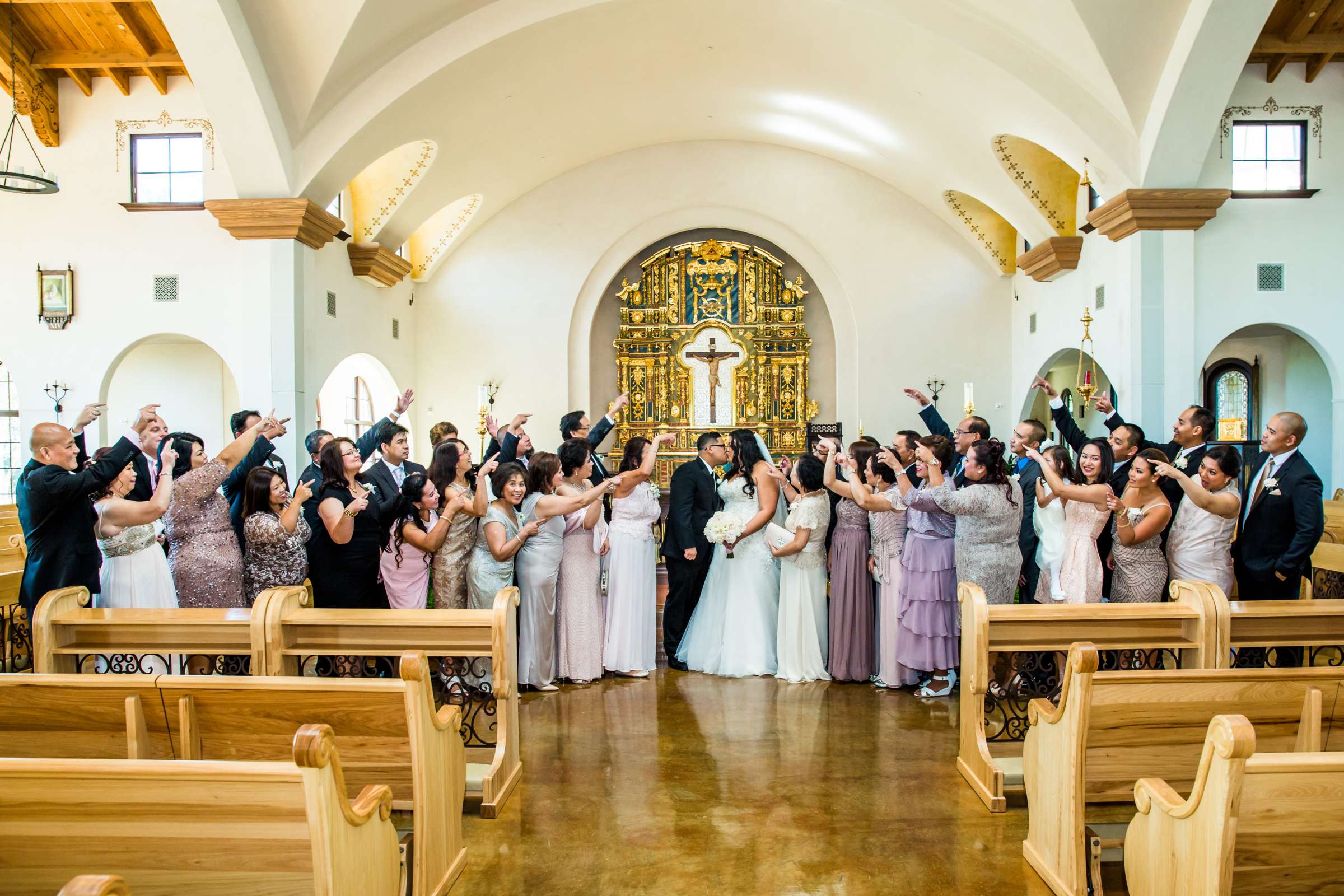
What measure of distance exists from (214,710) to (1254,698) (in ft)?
12.2

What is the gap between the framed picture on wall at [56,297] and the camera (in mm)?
10031

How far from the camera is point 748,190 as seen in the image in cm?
1417

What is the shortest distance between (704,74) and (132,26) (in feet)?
19.8

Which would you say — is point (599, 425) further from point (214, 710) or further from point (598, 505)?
point (214, 710)

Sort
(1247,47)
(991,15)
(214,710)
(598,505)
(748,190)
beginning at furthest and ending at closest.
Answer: (748,190) → (991,15) → (1247,47) → (598,505) → (214,710)

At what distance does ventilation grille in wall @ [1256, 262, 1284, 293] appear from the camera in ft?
29.2

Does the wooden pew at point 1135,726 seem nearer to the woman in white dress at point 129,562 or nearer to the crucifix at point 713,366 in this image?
the woman in white dress at point 129,562

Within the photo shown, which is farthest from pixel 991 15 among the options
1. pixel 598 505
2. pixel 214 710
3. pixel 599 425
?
pixel 214 710

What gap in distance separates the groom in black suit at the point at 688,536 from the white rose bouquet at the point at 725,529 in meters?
0.17

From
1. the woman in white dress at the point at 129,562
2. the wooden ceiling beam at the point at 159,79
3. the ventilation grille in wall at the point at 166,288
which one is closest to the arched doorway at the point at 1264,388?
the woman in white dress at the point at 129,562

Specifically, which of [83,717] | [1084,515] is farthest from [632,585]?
[83,717]

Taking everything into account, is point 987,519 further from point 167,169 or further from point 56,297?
point 56,297

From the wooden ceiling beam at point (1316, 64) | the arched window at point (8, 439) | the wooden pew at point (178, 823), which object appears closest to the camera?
the wooden pew at point (178, 823)

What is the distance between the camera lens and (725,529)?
670 cm
